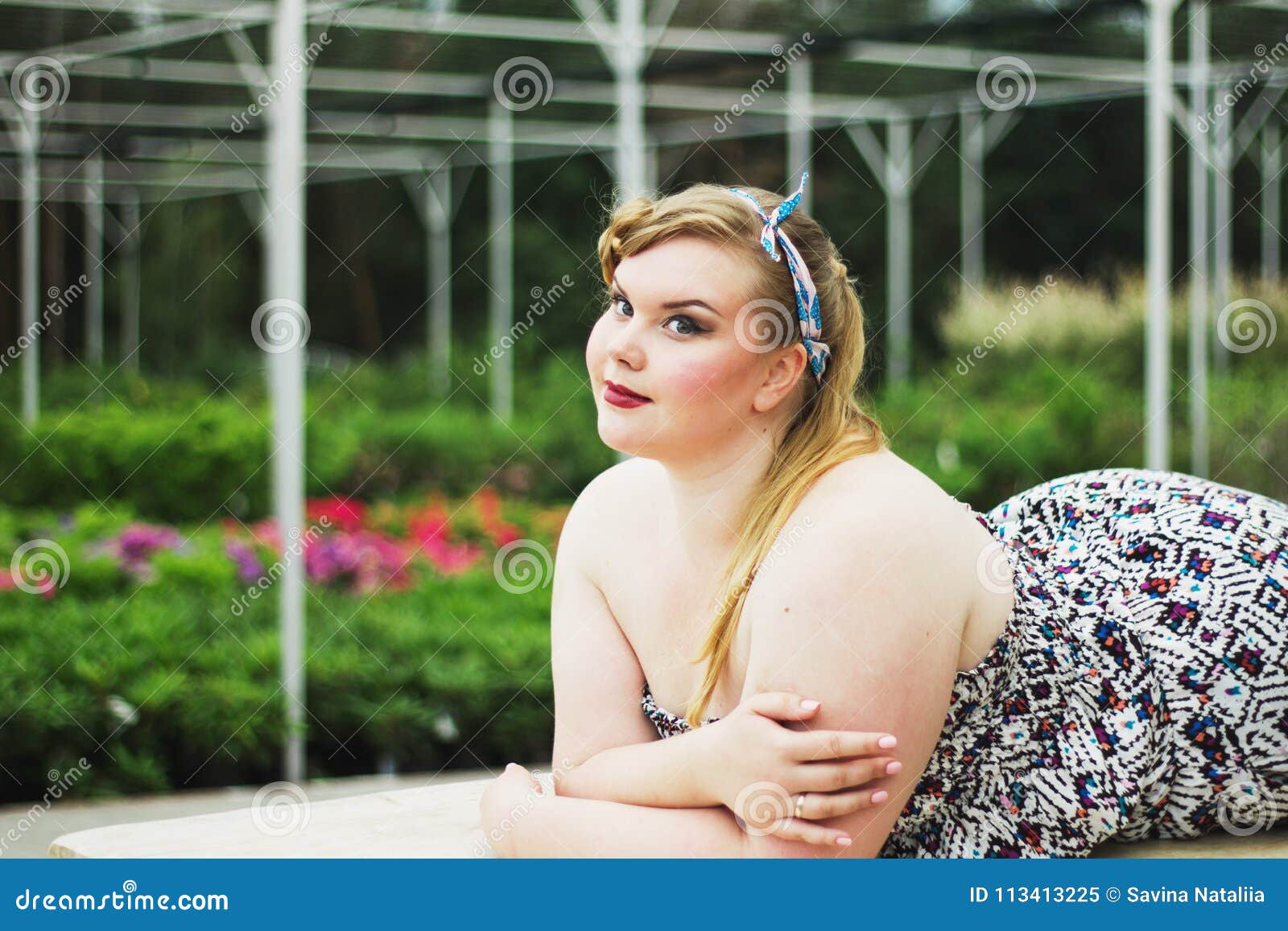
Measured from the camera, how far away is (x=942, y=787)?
220 centimetres

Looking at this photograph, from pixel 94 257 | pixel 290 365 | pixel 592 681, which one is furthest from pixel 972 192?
pixel 592 681

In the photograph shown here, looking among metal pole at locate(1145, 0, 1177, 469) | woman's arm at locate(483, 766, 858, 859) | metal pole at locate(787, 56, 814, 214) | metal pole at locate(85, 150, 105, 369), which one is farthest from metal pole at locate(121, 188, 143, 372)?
woman's arm at locate(483, 766, 858, 859)

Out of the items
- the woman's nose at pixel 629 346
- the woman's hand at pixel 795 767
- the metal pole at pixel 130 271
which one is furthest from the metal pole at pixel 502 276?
the woman's hand at pixel 795 767

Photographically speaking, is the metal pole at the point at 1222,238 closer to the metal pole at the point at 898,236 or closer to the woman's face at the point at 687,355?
the metal pole at the point at 898,236

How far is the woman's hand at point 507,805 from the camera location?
223 centimetres

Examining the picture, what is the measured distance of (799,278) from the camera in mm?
2074

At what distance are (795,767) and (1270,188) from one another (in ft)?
55.6

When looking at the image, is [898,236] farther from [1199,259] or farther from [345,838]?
[345,838]

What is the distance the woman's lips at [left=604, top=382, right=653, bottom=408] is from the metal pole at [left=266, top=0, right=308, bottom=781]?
2.74m

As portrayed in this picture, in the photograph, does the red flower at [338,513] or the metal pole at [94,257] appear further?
the metal pole at [94,257]

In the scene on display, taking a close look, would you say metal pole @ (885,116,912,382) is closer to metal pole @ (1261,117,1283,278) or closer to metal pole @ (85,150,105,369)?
metal pole @ (1261,117,1283,278)

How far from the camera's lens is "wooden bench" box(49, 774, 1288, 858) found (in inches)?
91.8

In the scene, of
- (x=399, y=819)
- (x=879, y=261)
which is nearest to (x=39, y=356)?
(x=879, y=261)

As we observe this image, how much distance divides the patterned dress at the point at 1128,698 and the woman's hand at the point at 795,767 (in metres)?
0.26
